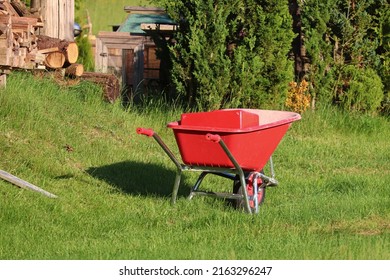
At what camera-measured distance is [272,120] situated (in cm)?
1053

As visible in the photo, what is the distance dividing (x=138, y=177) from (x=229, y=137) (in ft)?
8.20

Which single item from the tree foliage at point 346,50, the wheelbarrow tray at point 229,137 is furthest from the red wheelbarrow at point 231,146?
the tree foliage at point 346,50

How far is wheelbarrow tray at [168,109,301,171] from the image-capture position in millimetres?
9336

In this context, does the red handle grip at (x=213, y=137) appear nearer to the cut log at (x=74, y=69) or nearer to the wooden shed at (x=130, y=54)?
the cut log at (x=74, y=69)

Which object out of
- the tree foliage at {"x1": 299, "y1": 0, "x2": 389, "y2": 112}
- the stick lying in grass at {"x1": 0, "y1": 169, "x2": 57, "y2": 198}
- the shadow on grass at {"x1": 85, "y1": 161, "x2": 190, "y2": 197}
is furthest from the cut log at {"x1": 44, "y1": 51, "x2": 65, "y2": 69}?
the tree foliage at {"x1": 299, "y1": 0, "x2": 389, "y2": 112}

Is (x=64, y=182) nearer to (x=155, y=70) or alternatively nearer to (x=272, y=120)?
(x=272, y=120)

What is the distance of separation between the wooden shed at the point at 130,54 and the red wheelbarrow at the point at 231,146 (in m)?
11.8

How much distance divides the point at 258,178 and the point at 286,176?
1.98 metres

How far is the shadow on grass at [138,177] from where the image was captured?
1098 centimetres

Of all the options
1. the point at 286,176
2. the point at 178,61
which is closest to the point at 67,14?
the point at 178,61

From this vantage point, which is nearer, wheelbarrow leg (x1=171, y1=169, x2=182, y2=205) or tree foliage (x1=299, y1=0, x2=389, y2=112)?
wheelbarrow leg (x1=171, y1=169, x2=182, y2=205)

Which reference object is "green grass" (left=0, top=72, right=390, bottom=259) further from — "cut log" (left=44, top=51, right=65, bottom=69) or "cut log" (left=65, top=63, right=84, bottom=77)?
"cut log" (left=44, top=51, right=65, bottom=69)

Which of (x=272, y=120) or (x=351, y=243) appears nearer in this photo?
(x=351, y=243)

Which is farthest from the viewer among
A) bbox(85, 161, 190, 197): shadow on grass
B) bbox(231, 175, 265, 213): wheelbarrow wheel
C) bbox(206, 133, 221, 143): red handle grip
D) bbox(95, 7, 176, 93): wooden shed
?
bbox(95, 7, 176, 93): wooden shed
